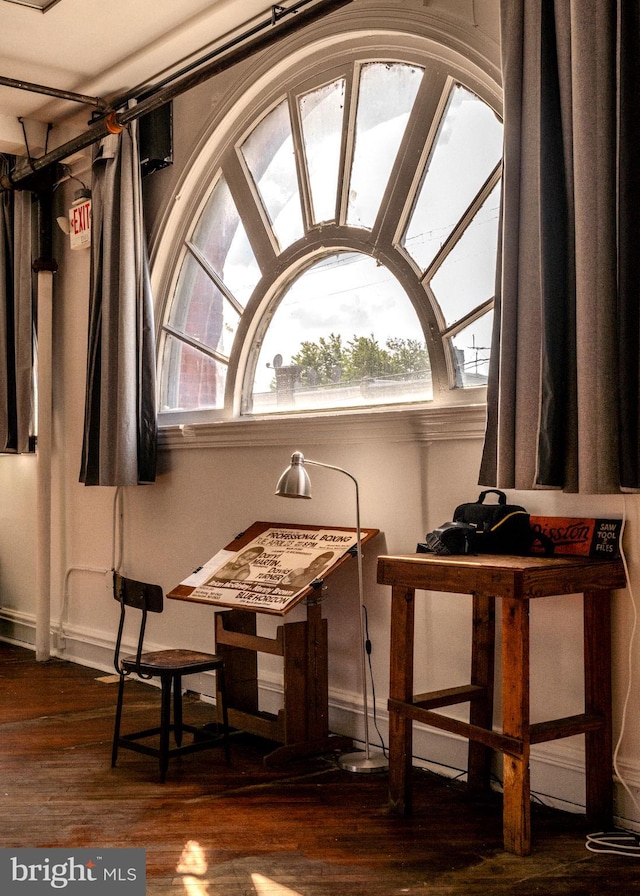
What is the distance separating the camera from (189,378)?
508 centimetres

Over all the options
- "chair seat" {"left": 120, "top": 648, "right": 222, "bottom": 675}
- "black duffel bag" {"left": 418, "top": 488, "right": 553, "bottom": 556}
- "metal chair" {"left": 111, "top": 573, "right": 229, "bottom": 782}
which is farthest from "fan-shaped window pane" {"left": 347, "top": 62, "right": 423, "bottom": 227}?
"chair seat" {"left": 120, "top": 648, "right": 222, "bottom": 675}

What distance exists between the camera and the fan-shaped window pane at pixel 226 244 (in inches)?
185

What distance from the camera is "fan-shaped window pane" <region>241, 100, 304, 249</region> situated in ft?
14.5

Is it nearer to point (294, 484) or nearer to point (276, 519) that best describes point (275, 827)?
point (294, 484)

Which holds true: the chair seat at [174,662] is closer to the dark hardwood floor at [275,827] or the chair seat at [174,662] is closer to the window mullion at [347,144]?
the dark hardwood floor at [275,827]

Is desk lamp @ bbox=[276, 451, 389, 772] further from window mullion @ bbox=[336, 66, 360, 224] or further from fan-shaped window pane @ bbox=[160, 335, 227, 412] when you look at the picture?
fan-shaped window pane @ bbox=[160, 335, 227, 412]

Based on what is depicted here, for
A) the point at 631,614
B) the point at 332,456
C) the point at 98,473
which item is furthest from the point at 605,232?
the point at 98,473

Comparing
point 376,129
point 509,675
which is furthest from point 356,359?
point 509,675

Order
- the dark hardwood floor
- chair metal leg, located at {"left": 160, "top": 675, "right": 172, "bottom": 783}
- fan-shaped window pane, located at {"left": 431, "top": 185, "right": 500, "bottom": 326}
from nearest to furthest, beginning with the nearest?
the dark hardwood floor
chair metal leg, located at {"left": 160, "top": 675, "right": 172, "bottom": 783}
fan-shaped window pane, located at {"left": 431, "top": 185, "right": 500, "bottom": 326}

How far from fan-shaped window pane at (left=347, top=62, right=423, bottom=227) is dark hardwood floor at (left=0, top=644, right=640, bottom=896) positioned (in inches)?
91.1

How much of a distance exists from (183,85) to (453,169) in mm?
1419

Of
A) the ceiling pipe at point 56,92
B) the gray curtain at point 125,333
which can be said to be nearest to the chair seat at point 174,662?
the gray curtain at point 125,333

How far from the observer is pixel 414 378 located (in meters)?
3.82

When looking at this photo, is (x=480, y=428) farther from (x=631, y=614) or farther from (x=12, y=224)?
(x=12, y=224)
